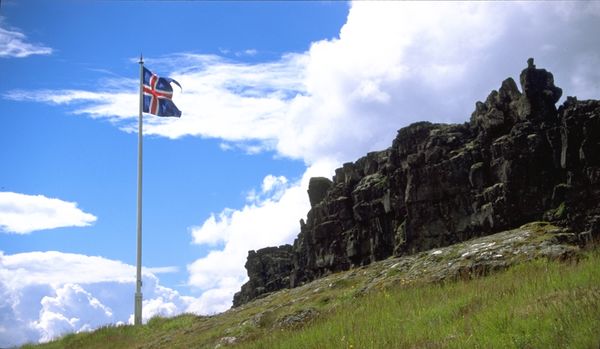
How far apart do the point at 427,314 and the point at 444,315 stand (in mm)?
436

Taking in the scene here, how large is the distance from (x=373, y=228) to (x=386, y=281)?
3776 inches

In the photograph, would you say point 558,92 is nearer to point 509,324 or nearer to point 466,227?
point 466,227

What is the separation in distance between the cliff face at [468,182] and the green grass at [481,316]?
32844mm

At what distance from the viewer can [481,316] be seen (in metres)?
9.25

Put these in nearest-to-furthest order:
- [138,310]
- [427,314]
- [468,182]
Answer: [427,314] → [138,310] → [468,182]

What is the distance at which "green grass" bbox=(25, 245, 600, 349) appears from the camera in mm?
7965

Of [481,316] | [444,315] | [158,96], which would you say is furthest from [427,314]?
[158,96]

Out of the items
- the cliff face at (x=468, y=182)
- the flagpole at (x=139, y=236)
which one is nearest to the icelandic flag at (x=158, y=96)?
the flagpole at (x=139, y=236)

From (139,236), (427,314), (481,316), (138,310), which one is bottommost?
(481,316)

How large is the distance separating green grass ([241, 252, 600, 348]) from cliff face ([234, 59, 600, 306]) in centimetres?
3284

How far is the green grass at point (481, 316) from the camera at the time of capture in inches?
307

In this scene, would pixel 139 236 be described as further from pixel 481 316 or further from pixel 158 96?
pixel 481 316

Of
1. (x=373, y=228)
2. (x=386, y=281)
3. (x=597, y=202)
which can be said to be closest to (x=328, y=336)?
(x=386, y=281)

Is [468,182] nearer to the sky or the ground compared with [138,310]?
nearer to the sky
